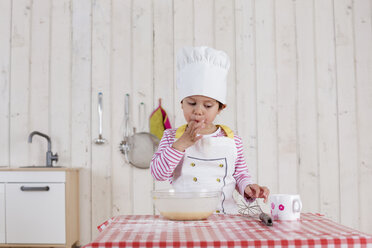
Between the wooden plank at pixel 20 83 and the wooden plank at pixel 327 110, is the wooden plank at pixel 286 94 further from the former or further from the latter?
the wooden plank at pixel 20 83

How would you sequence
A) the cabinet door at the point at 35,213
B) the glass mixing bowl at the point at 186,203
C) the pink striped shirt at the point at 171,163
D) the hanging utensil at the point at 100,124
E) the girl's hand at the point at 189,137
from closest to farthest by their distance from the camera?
the glass mixing bowl at the point at 186,203, the girl's hand at the point at 189,137, the pink striped shirt at the point at 171,163, the cabinet door at the point at 35,213, the hanging utensil at the point at 100,124

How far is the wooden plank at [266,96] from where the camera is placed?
2.74 meters

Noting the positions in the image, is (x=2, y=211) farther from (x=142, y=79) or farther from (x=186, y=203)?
(x=186, y=203)

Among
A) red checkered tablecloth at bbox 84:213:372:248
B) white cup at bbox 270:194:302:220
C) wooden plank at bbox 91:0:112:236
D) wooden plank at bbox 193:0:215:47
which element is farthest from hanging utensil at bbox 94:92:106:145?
white cup at bbox 270:194:302:220

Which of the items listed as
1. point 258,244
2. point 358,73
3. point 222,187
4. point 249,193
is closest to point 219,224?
point 258,244

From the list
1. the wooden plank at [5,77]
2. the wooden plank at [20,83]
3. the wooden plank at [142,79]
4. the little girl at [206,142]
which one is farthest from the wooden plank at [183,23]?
the little girl at [206,142]

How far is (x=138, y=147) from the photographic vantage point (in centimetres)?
271

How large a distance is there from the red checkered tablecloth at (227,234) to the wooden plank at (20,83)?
185 cm

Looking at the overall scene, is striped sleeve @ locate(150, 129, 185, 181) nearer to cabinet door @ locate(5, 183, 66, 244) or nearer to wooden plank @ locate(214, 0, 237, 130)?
cabinet door @ locate(5, 183, 66, 244)

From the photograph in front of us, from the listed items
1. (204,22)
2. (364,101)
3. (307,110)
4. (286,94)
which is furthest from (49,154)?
(364,101)

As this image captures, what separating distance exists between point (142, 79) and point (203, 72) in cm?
132

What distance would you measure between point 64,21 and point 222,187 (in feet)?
5.93

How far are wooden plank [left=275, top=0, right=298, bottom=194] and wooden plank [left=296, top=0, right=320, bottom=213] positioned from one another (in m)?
0.03

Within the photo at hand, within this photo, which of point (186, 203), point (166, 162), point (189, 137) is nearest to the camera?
point (186, 203)
